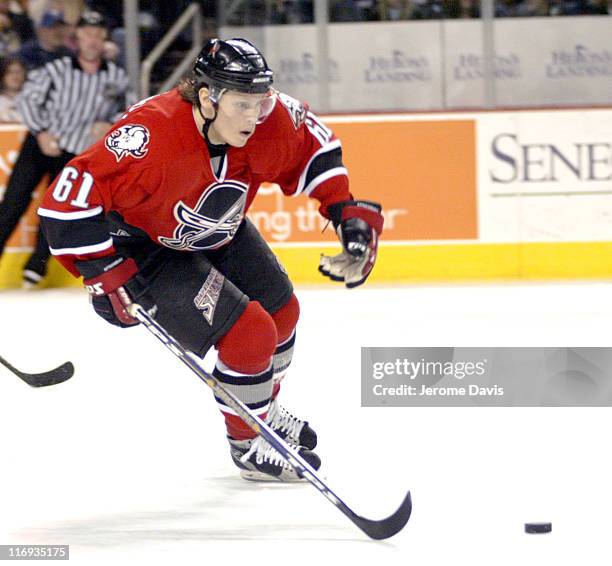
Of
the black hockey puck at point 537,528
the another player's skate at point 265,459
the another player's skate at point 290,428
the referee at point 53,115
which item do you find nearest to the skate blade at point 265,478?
the another player's skate at point 265,459

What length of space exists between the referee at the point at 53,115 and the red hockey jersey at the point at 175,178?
11.5 ft

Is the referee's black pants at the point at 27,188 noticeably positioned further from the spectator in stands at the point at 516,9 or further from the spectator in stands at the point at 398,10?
the spectator in stands at the point at 516,9

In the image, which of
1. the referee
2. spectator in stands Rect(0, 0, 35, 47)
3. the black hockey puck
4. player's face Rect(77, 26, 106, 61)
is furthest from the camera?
spectator in stands Rect(0, 0, 35, 47)

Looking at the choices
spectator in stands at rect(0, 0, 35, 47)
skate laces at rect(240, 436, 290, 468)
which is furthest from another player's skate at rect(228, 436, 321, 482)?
spectator in stands at rect(0, 0, 35, 47)

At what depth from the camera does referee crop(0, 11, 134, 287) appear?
21.6 ft

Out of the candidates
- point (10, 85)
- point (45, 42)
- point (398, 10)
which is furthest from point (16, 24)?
point (398, 10)

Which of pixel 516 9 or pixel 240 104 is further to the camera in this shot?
pixel 516 9

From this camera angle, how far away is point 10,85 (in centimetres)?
686

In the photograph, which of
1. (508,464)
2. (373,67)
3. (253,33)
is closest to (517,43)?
(373,67)

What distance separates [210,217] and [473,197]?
3.70 metres

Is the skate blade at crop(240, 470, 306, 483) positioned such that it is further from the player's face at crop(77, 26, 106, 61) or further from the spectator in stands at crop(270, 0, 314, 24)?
the spectator in stands at crop(270, 0, 314, 24)

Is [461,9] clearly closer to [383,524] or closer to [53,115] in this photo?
[53,115]

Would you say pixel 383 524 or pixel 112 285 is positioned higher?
pixel 112 285

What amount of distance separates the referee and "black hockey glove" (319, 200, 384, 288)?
3.62m
